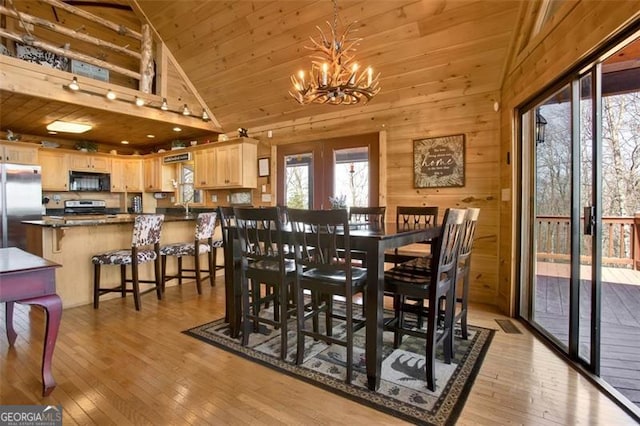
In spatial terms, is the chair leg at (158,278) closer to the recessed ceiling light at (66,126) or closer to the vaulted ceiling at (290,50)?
the vaulted ceiling at (290,50)

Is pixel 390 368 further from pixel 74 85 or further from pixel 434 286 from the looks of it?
pixel 74 85

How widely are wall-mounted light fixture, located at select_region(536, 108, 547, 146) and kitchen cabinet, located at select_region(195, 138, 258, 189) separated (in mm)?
4074

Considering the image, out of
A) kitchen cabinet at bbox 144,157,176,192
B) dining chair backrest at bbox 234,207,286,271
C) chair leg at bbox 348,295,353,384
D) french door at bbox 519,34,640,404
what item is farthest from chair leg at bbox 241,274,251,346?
kitchen cabinet at bbox 144,157,176,192

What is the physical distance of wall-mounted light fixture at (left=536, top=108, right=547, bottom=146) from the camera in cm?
285

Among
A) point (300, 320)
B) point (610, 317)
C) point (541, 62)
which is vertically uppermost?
point (541, 62)

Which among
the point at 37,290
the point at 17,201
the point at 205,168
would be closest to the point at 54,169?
the point at 17,201

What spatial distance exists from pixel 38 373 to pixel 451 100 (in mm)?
4407

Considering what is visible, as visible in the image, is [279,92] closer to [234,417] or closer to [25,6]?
[25,6]

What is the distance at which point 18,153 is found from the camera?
5406 millimetres

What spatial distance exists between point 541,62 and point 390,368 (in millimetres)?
2626

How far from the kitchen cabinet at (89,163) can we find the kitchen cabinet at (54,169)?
12 cm

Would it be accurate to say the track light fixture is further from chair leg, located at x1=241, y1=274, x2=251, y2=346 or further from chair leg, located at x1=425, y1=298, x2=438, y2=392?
chair leg, located at x1=425, y1=298, x2=438, y2=392

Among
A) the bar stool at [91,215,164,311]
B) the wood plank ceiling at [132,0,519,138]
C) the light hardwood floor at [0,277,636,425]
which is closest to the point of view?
the light hardwood floor at [0,277,636,425]

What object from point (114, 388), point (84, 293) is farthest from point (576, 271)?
point (84, 293)
